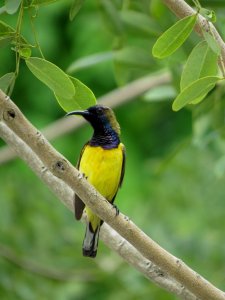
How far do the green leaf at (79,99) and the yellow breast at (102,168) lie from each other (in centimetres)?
77

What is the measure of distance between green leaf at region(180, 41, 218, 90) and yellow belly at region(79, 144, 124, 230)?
87 centimetres

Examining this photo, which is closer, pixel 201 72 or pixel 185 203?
pixel 201 72

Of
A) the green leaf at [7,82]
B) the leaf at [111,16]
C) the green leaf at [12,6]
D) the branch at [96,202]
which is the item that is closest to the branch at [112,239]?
the branch at [96,202]

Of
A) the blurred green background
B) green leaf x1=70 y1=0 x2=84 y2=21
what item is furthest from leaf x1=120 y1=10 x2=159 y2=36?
green leaf x1=70 y1=0 x2=84 y2=21

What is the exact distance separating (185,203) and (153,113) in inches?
74.0

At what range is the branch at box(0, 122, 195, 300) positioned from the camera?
2167 mm

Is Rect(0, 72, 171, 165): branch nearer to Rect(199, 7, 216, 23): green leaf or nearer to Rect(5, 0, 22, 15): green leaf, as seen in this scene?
Rect(199, 7, 216, 23): green leaf

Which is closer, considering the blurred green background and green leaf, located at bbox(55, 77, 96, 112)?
green leaf, located at bbox(55, 77, 96, 112)

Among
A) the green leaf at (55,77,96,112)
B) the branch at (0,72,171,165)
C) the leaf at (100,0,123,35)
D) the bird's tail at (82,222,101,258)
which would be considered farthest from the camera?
the branch at (0,72,171,165)

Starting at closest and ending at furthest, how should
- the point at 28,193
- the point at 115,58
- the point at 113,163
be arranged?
1. the point at 113,163
2. the point at 115,58
3. the point at 28,193

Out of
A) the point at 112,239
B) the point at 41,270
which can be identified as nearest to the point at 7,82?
the point at 112,239

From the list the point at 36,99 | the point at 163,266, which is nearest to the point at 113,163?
the point at 163,266

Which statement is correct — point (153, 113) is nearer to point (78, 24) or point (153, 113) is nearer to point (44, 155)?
point (78, 24)

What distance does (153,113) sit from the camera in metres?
6.14
